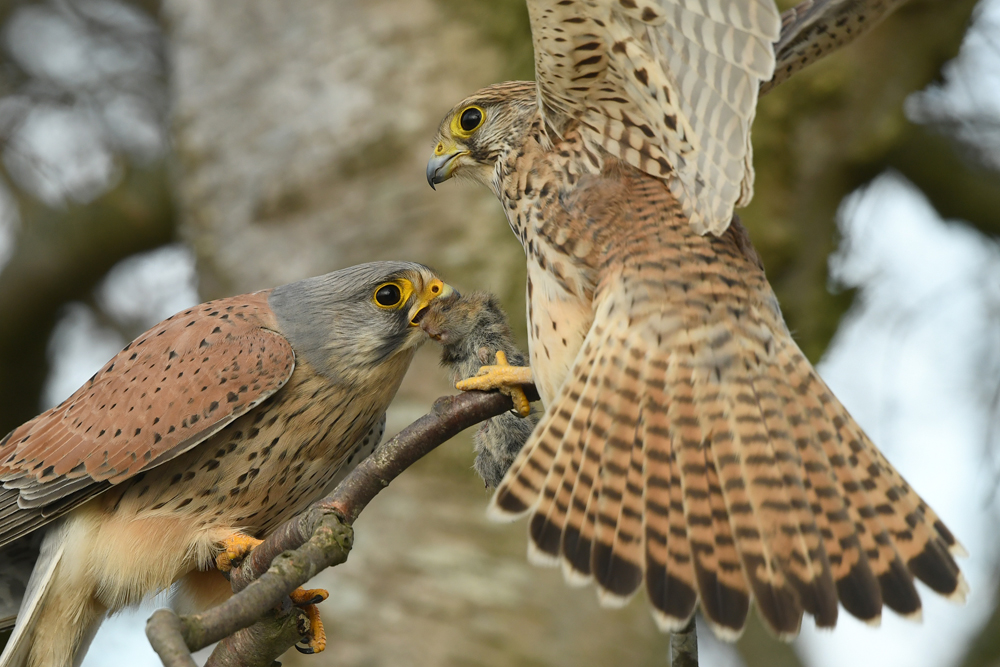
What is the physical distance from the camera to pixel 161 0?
257 inches

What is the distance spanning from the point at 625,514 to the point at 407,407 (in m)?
2.72

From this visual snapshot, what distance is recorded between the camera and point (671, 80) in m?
2.33

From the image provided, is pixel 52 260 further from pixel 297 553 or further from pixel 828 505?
pixel 828 505

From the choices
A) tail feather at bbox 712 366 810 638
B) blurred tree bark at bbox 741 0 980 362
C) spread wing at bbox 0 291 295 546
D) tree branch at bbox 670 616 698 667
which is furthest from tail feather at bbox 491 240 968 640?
blurred tree bark at bbox 741 0 980 362

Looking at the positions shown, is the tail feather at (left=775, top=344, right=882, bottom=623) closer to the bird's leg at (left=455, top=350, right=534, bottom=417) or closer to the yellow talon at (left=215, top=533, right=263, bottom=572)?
the bird's leg at (left=455, top=350, right=534, bottom=417)

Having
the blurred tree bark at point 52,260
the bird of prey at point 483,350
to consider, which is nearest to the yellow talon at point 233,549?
the bird of prey at point 483,350

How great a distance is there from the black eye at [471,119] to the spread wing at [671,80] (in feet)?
1.60

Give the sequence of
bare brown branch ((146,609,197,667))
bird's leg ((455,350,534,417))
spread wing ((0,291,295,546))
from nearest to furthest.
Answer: bare brown branch ((146,609,197,667))
bird's leg ((455,350,534,417))
spread wing ((0,291,295,546))

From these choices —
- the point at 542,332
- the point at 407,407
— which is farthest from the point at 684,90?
the point at 407,407

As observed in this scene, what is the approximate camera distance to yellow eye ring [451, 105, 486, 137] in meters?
3.10

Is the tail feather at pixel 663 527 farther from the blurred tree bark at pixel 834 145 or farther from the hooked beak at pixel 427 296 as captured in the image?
the blurred tree bark at pixel 834 145

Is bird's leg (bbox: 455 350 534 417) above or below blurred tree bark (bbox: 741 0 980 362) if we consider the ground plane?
above

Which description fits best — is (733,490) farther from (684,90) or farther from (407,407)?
(407,407)

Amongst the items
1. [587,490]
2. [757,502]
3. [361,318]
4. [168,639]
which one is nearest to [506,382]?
[587,490]
